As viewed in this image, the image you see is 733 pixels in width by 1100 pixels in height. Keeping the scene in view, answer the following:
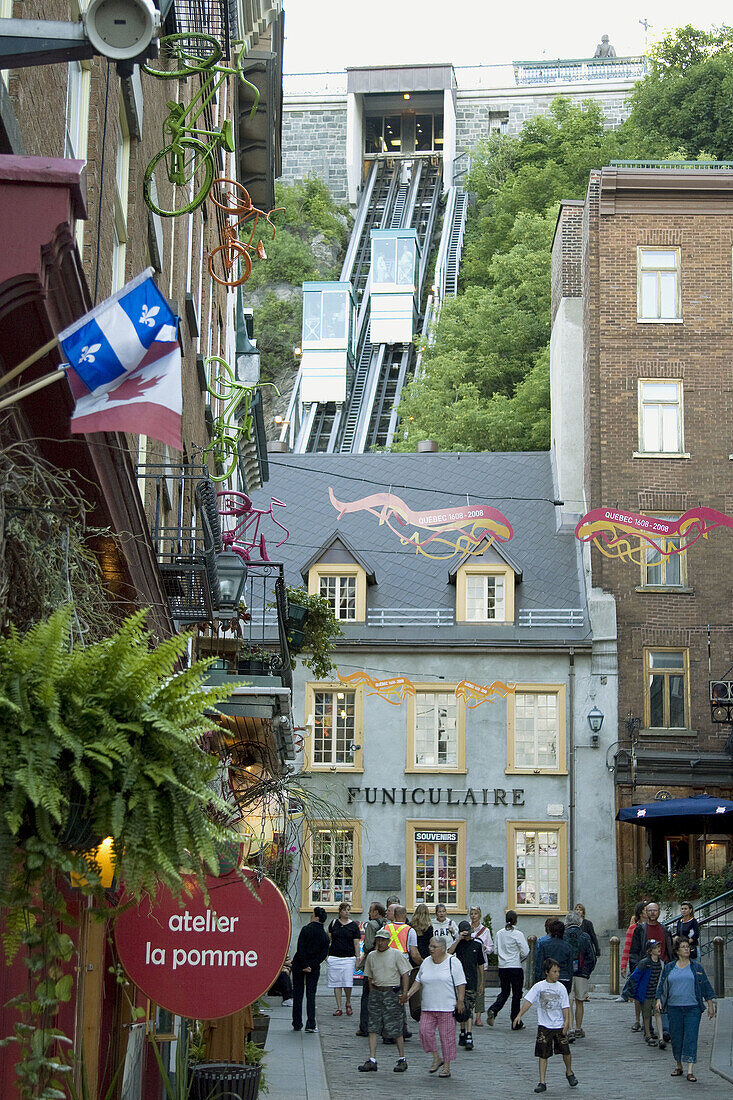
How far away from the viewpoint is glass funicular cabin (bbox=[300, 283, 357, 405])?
71188 mm

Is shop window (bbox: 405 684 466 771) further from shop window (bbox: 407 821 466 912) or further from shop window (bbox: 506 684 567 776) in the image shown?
shop window (bbox: 407 821 466 912)

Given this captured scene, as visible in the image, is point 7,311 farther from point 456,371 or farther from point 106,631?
point 456,371

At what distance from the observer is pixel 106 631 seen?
8.56 metres

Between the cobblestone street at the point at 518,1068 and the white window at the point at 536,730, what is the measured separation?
1148 cm

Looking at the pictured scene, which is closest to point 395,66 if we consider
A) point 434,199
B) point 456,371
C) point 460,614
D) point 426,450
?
point 434,199

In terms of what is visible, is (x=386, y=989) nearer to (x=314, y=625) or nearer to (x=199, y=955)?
(x=314, y=625)

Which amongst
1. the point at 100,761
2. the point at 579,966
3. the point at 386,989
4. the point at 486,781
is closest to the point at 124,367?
the point at 100,761

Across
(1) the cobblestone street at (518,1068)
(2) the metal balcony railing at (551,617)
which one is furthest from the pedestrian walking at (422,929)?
(2) the metal balcony railing at (551,617)

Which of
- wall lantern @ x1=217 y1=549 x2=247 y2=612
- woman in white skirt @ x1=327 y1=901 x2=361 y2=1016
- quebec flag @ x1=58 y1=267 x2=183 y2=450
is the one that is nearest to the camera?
quebec flag @ x1=58 y1=267 x2=183 y2=450

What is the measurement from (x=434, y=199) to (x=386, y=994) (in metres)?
81.2

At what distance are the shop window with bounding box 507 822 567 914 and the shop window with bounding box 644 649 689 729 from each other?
3.28m

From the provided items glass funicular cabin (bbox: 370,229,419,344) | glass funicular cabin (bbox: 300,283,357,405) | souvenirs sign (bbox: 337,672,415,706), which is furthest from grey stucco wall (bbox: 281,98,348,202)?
souvenirs sign (bbox: 337,672,415,706)

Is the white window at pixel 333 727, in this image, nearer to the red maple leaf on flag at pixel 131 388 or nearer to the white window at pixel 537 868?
the white window at pixel 537 868

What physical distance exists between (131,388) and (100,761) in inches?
61.4
